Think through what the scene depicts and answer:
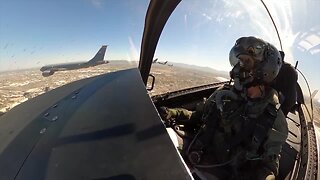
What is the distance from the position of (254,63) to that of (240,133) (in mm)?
568

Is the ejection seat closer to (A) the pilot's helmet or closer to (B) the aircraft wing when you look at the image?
(A) the pilot's helmet

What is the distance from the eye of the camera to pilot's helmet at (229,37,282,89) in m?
2.29

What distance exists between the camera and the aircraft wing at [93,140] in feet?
3.61

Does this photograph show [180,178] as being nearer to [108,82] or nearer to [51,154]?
[51,154]

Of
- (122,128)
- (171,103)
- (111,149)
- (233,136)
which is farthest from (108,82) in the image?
(171,103)

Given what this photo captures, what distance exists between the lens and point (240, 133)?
87.4 inches

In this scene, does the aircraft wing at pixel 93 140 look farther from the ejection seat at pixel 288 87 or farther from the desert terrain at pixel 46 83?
the desert terrain at pixel 46 83

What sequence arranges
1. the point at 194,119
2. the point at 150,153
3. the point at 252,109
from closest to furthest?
the point at 150,153 → the point at 252,109 → the point at 194,119

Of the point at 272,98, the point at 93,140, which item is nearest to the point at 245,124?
the point at 272,98

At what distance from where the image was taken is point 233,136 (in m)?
2.27

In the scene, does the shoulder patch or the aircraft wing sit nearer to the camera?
Answer: the aircraft wing

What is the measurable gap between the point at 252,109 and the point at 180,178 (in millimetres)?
1403

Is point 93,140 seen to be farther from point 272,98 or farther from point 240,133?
point 272,98

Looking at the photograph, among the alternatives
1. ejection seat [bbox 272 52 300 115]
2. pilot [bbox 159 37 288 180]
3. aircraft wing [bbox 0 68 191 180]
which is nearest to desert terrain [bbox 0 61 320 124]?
ejection seat [bbox 272 52 300 115]
